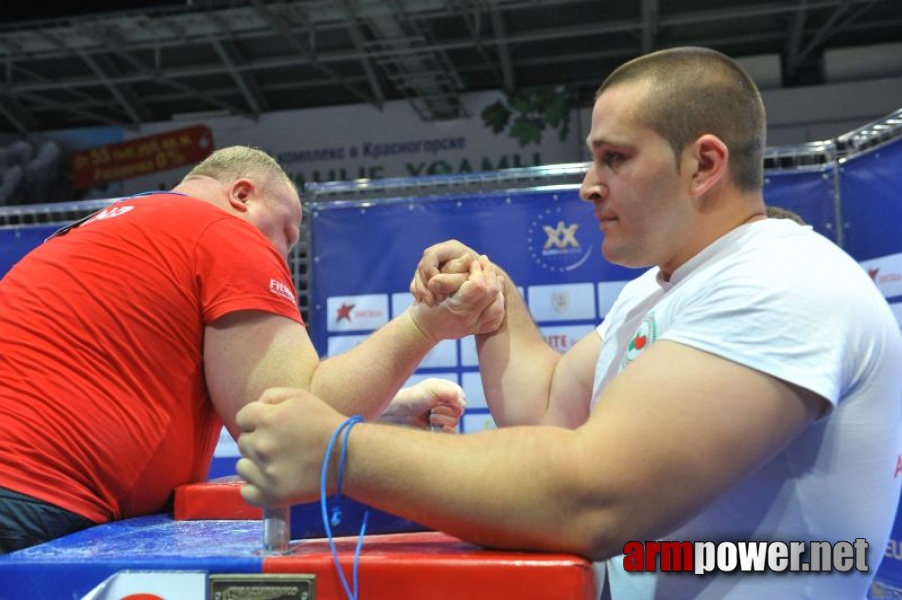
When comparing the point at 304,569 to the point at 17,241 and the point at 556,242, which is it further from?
the point at 17,241

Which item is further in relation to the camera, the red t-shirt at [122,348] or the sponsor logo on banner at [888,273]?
the sponsor logo on banner at [888,273]

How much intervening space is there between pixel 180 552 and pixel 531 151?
7759 mm

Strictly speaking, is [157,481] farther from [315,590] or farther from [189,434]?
[315,590]

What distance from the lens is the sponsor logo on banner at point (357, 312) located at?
12.5ft

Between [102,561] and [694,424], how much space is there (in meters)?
0.65

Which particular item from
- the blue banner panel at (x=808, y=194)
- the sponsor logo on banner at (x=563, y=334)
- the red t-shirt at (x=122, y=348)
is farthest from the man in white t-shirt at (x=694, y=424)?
the blue banner panel at (x=808, y=194)

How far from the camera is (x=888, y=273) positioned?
3086 millimetres

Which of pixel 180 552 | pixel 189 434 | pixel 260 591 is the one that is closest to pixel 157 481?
pixel 189 434

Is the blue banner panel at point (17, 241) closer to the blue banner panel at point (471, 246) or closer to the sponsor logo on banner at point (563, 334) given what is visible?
the blue banner panel at point (471, 246)

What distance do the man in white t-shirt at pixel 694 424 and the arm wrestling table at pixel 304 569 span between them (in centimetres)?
6

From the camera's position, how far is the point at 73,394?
1267mm

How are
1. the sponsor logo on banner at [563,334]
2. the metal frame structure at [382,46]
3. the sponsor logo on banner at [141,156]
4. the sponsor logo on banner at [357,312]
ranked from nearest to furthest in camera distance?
the sponsor logo on banner at [563,334] → the sponsor logo on banner at [357,312] → the metal frame structure at [382,46] → the sponsor logo on banner at [141,156]

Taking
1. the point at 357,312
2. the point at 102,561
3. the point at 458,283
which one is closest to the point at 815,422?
the point at 458,283

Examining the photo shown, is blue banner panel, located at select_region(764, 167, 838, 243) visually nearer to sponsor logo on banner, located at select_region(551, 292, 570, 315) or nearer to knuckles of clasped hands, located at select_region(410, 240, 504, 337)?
sponsor logo on banner, located at select_region(551, 292, 570, 315)
